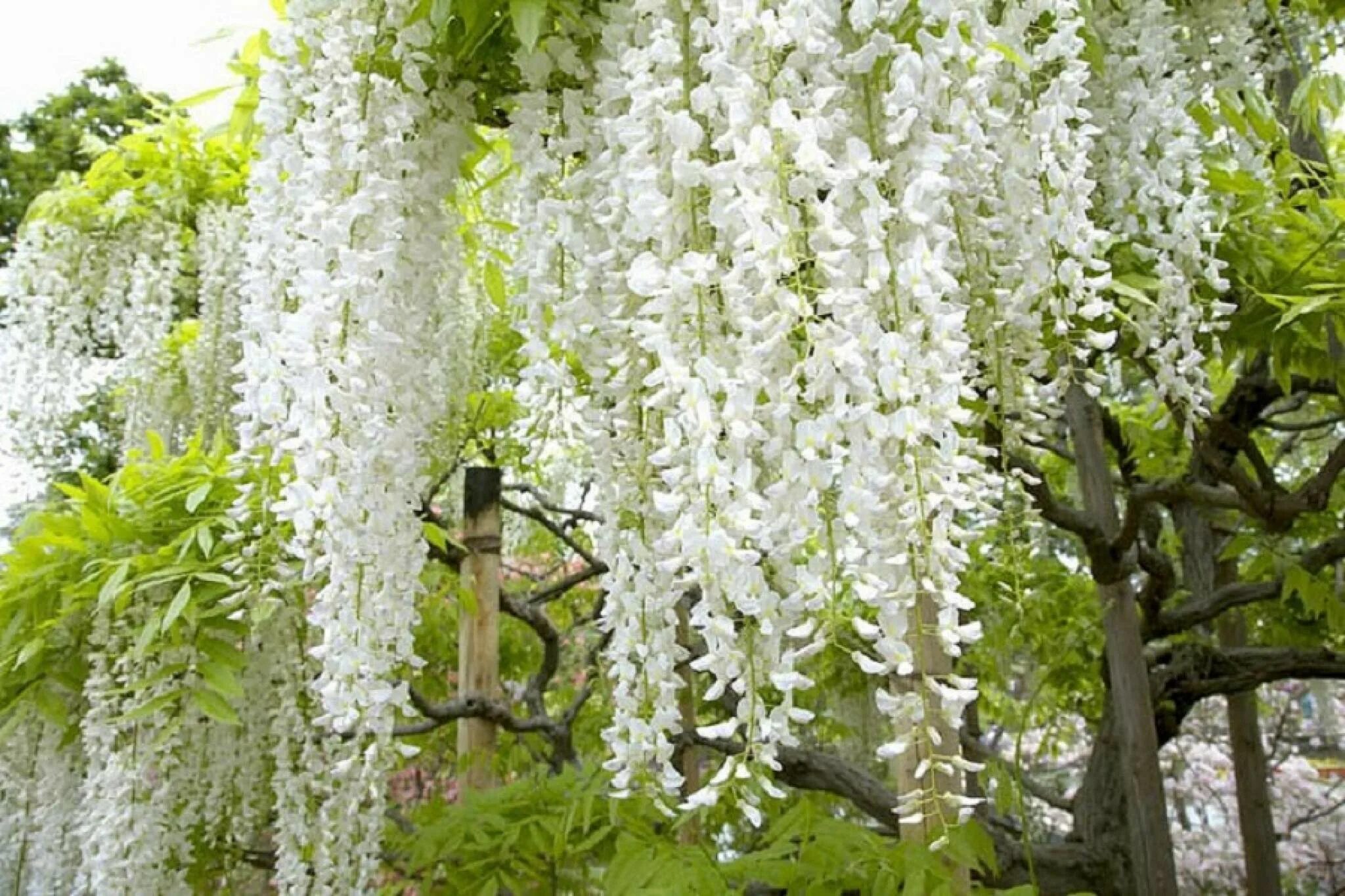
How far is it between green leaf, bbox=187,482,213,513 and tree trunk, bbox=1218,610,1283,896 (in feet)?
10.2

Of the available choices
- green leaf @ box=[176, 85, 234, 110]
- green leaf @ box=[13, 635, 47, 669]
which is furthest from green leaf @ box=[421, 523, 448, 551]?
green leaf @ box=[176, 85, 234, 110]

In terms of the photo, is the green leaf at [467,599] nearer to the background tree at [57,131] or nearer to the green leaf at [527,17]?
the green leaf at [527,17]

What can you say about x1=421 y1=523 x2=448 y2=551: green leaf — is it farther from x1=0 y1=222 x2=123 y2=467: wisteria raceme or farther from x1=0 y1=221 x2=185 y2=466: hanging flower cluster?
x1=0 y1=222 x2=123 y2=467: wisteria raceme

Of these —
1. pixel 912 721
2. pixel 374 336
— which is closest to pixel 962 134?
pixel 912 721

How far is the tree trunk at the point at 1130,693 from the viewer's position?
249cm

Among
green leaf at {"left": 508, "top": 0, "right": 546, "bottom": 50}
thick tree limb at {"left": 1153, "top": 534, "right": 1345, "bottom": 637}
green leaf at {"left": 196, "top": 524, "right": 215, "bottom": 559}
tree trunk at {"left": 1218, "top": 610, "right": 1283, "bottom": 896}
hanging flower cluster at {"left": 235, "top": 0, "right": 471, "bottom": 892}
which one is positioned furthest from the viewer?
tree trunk at {"left": 1218, "top": 610, "right": 1283, "bottom": 896}

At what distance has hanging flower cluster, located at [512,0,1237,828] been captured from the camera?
1.07 m

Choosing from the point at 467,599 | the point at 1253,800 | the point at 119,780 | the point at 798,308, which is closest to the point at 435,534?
the point at 467,599

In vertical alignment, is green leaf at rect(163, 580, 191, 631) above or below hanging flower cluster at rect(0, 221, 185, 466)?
below

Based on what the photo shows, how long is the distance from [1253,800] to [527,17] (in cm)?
364

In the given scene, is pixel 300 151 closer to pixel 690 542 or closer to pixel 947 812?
pixel 690 542

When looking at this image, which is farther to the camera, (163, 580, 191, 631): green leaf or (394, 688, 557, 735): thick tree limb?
(394, 688, 557, 735): thick tree limb

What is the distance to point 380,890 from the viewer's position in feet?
7.21

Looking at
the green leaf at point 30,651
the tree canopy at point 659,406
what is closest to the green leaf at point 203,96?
the tree canopy at point 659,406
